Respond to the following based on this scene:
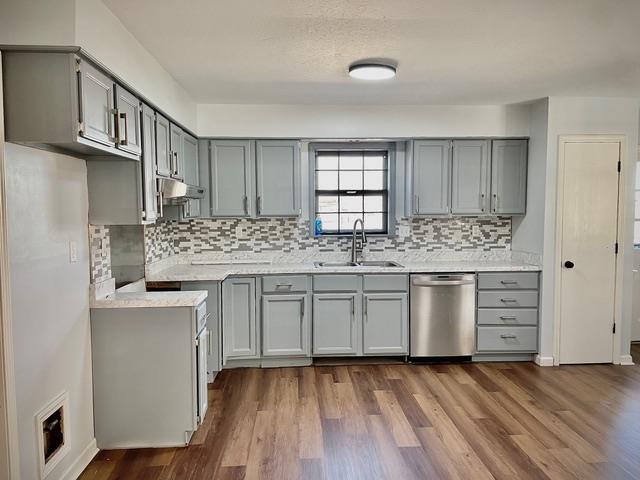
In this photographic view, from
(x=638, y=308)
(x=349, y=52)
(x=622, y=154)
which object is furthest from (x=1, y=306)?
(x=638, y=308)

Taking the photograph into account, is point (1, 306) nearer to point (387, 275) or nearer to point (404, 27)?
point (404, 27)

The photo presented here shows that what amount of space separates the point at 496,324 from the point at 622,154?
1908 mm

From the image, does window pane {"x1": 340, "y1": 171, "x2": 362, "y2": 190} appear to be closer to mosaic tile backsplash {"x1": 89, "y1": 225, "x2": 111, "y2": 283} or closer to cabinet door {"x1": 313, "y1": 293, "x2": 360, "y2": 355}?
cabinet door {"x1": 313, "y1": 293, "x2": 360, "y2": 355}

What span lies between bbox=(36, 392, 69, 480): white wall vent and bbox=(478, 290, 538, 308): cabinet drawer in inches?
A: 131

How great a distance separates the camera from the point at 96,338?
2.49m

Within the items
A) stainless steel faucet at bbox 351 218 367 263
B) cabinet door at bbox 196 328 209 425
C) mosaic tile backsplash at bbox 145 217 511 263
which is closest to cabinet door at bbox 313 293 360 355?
stainless steel faucet at bbox 351 218 367 263

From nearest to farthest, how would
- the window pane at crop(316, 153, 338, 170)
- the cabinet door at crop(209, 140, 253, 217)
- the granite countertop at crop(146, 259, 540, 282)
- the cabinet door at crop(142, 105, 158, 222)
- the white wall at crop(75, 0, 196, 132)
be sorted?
1. the white wall at crop(75, 0, 196, 132)
2. the cabinet door at crop(142, 105, 158, 222)
3. the granite countertop at crop(146, 259, 540, 282)
4. the cabinet door at crop(209, 140, 253, 217)
5. the window pane at crop(316, 153, 338, 170)

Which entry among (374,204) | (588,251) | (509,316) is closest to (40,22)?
(374,204)

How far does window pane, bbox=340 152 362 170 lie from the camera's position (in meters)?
4.43

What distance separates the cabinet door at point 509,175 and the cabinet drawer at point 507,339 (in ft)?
3.74

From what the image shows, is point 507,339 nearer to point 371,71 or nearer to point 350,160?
point 350,160

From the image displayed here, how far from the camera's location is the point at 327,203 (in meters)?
4.46

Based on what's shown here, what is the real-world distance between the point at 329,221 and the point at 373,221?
1.55 ft

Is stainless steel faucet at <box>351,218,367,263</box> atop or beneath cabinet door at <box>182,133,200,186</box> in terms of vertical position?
beneath
